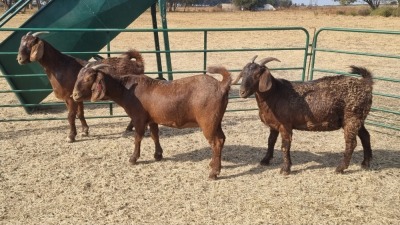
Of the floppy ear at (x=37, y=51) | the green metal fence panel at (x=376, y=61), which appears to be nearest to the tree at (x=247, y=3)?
the green metal fence panel at (x=376, y=61)

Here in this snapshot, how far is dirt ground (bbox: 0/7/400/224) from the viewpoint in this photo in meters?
4.62

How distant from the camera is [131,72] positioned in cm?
683

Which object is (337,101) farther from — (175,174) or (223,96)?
(175,174)

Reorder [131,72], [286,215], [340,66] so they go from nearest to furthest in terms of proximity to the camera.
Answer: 1. [286,215]
2. [131,72]
3. [340,66]

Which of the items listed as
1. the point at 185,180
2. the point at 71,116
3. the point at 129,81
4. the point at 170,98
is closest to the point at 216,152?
the point at 185,180

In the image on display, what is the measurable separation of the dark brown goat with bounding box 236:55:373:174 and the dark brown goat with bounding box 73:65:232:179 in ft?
1.52

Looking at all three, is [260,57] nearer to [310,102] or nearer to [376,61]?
[376,61]

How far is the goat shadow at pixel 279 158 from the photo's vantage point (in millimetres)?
6066

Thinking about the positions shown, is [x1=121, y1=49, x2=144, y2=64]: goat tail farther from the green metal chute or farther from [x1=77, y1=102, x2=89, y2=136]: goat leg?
[x1=77, y1=102, x2=89, y2=136]: goat leg

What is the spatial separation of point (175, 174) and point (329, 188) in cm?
212

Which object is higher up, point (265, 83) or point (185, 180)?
point (265, 83)

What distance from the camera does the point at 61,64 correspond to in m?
6.80

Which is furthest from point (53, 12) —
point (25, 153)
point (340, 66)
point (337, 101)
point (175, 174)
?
point (340, 66)

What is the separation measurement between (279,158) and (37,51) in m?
4.28
